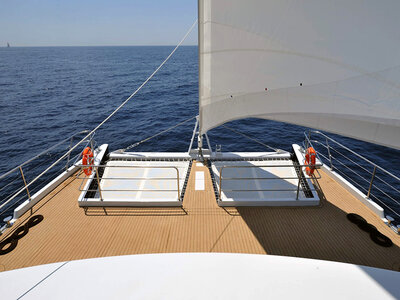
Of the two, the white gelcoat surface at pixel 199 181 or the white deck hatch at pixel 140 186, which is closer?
the white deck hatch at pixel 140 186

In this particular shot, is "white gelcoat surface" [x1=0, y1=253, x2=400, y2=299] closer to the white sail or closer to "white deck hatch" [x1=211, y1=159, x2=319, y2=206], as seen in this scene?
the white sail

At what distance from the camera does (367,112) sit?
300cm

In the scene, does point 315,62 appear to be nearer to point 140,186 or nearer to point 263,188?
point 263,188

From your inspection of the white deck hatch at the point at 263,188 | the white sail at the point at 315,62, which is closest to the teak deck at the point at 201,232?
the white deck hatch at the point at 263,188

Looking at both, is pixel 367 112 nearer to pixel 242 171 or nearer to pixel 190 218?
pixel 190 218

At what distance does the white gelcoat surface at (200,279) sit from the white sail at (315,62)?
5.50 feet

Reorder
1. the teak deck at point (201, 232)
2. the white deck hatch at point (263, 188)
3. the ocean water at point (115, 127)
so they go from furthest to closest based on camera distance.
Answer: the ocean water at point (115, 127) < the white deck hatch at point (263, 188) < the teak deck at point (201, 232)

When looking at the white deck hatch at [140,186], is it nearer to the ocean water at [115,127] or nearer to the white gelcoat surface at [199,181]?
the white gelcoat surface at [199,181]

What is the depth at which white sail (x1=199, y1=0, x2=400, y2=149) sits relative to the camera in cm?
279

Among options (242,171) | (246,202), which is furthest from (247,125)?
(246,202)

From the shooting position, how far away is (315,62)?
11.4 ft

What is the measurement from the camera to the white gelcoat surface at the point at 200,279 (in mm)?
2041

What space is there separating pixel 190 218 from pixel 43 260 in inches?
129

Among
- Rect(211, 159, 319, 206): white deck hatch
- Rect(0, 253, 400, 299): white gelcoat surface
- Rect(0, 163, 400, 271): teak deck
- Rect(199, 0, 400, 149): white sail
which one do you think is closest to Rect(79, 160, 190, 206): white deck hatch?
Rect(0, 163, 400, 271): teak deck
